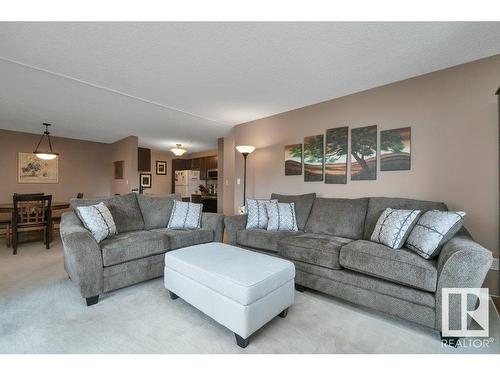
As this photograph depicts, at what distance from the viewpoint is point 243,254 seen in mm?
2045

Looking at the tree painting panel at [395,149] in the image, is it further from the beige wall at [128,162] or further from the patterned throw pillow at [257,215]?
the beige wall at [128,162]

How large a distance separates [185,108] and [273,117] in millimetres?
1508

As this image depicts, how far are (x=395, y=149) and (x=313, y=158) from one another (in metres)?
1.09

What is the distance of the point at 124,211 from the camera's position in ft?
9.71

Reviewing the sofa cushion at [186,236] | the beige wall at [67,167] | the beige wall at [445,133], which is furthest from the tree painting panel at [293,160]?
the beige wall at [67,167]

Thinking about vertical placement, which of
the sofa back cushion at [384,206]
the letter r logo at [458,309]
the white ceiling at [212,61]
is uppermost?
the white ceiling at [212,61]

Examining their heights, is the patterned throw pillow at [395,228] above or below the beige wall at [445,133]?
below

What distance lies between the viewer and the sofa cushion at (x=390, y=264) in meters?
1.63

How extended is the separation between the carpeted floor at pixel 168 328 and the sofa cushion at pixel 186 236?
1.92ft

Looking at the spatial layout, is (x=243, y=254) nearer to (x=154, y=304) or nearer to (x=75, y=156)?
(x=154, y=304)

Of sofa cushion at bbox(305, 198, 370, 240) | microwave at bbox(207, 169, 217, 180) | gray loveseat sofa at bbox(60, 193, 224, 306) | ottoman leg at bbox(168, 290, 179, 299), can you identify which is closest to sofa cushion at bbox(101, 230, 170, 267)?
gray loveseat sofa at bbox(60, 193, 224, 306)

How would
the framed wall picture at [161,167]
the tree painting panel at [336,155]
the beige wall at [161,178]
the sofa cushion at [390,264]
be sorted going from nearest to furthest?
the sofa cushion at [390,264] → the tree painting panel at [336,155] → the beige wall at [161,178] → the framed wall picture at [161,167]

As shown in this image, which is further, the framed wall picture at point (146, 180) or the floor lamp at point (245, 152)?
the framed wall picture at point (146, 180)

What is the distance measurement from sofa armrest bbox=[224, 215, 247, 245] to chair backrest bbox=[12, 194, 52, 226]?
10.1 feet
